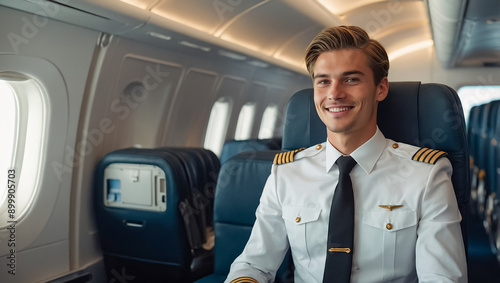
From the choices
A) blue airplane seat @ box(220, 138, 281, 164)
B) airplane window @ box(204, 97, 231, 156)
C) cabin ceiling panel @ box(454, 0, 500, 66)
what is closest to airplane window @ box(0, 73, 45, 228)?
blue airplane seat @ box(220, 138, 281, 164)

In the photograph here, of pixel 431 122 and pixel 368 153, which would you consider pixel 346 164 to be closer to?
pixel 368 153

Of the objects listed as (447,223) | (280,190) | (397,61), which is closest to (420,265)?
(447,223)

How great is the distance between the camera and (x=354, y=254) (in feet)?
6.56

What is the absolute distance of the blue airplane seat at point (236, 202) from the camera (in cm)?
255

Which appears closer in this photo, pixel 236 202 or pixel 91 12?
pixel 236 202

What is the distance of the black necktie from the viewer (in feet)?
6.39

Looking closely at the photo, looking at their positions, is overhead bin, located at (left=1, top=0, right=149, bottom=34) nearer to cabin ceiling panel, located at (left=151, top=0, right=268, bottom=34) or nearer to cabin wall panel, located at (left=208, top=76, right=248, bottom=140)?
cabin ceiling panel, located at (left=151, top=0, right=268, bottom=34)

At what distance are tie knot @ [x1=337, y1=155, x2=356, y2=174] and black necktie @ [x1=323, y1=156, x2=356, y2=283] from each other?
0.15ft

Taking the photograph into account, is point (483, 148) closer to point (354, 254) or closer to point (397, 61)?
point (354, 254)

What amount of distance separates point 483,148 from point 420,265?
4.38 meters

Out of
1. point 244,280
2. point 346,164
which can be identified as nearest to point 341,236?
point 346,164

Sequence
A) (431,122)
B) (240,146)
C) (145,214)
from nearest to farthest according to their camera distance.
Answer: (431,122)
(145,214)
(240,146)

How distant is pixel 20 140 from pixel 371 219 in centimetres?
300

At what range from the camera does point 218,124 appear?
25.6 ft
